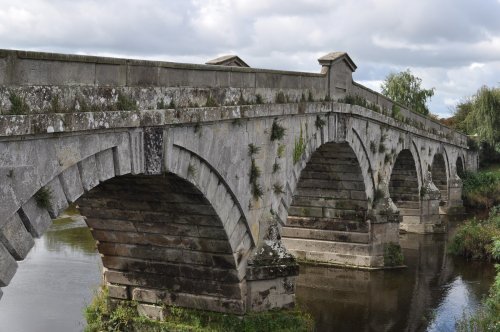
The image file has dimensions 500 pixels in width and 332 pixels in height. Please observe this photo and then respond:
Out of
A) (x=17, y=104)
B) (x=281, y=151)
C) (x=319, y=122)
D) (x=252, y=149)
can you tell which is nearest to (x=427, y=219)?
(x=319, y=122)

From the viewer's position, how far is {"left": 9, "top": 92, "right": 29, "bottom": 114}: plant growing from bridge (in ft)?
25.0

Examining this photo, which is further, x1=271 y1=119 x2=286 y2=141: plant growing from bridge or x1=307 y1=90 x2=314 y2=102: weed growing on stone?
x1=307 y1=90 x2=314 y2=102: weed growing on stone

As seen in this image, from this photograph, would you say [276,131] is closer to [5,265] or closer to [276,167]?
[276,167]

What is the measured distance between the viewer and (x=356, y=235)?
21.2 metres

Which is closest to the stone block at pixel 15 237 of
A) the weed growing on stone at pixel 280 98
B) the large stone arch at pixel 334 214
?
the weed growing on stone at pixel 280 98

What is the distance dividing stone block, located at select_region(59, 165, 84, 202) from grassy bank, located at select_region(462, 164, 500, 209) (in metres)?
30.5

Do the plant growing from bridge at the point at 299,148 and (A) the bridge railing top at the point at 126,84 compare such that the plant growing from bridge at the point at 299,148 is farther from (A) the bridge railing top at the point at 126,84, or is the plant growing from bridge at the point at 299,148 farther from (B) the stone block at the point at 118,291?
(B) the stone block at the point at 118,291

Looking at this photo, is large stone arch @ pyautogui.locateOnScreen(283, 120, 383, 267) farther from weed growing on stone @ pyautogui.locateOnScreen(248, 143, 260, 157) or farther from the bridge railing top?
weed growing on stone @ pyautogui.locateOnScreen(248, 143, 260, 157)

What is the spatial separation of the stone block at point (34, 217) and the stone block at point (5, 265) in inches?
15.6

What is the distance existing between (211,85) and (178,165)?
1733 millimetres

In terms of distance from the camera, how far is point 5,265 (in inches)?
304

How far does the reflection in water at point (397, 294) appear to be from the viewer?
54.6ft

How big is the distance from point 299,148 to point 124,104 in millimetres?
6973

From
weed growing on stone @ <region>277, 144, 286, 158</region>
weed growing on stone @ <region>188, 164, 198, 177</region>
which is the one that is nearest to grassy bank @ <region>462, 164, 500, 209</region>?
weed growing on stone @ <region>277, 144, 286, 158</region>
